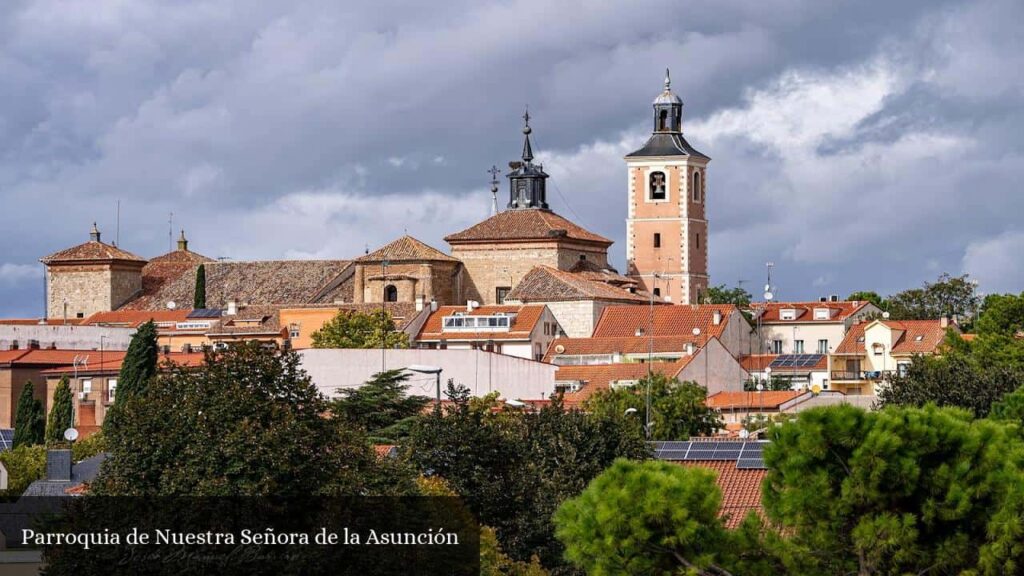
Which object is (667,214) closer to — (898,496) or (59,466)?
(59,466)

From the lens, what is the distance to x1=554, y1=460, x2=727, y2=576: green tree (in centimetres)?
2891

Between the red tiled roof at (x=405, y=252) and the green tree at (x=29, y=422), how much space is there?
30.2 m

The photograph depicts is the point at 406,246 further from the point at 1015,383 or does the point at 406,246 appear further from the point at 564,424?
the point at 564,424

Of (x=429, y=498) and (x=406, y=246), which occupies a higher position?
(x=406, y=246)

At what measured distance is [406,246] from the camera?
108625 mm

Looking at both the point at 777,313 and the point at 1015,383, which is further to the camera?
the point at 777,313

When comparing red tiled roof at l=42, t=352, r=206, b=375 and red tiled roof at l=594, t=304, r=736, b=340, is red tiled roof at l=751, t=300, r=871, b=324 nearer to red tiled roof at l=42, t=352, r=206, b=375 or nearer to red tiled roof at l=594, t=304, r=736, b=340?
red tiled roof at l=594, t=304, r=736, b=340

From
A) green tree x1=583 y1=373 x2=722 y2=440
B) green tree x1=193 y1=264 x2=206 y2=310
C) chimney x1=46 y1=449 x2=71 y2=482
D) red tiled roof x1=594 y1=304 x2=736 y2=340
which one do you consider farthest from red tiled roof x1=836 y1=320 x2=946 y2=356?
chimney x1=46 y1=449 x2=71 y2=482

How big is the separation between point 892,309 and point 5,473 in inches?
2974

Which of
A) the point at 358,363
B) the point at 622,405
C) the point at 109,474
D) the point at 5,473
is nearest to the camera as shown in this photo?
the point at 109,474

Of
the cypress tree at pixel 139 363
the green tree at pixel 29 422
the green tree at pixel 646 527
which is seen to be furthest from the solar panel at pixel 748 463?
the green tree at pixel 29 422

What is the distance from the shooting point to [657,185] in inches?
4887

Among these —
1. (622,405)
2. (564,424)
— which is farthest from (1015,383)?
(564,424)

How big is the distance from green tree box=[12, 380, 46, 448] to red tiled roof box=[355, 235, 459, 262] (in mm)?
30187
